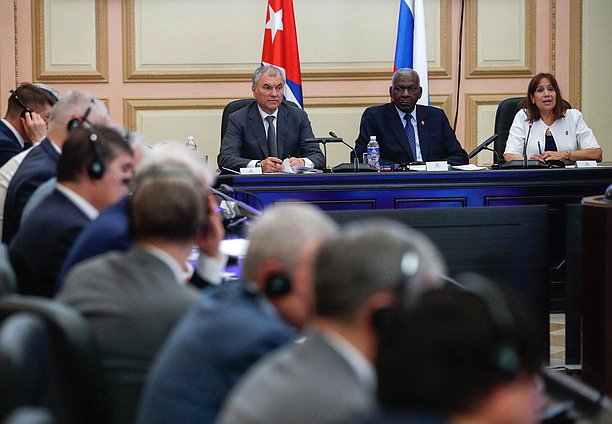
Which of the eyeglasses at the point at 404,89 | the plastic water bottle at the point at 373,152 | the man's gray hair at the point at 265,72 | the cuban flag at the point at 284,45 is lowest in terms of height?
the plastic water bottle at the point at 373,152

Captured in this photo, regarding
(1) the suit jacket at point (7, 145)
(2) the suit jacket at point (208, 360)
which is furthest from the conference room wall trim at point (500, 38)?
(2) the suit jacket at point (208, 360)

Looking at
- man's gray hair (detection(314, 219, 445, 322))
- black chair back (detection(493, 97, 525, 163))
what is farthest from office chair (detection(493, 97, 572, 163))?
man's gray hair (detection(314, 219, 445, 322))

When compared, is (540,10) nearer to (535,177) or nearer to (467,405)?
(535,177)

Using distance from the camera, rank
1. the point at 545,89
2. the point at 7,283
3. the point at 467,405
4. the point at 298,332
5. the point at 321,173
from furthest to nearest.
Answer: the point at 545,89, the point at 321,173, the point at 7,283, the point at 298,332, the point at 467,405

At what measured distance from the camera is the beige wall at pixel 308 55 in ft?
25.8

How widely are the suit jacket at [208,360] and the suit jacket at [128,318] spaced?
210 millimetres

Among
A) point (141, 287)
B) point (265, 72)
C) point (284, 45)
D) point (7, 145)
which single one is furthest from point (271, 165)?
point (141, 287)

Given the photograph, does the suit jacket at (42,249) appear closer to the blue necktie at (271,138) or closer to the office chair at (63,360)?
the office chair at (63,360)

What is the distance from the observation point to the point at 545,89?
668 cm

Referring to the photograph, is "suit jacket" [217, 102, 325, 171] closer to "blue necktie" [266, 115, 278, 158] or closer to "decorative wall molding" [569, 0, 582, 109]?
"blue necktie" [266, 115, 278, 158]

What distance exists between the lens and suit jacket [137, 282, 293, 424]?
5.12 ft

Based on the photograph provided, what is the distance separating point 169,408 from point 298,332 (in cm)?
33

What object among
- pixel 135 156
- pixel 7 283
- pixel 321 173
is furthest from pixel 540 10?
pixel 7 283

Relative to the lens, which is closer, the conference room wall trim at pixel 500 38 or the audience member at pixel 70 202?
the audience member at pixel 70 202
